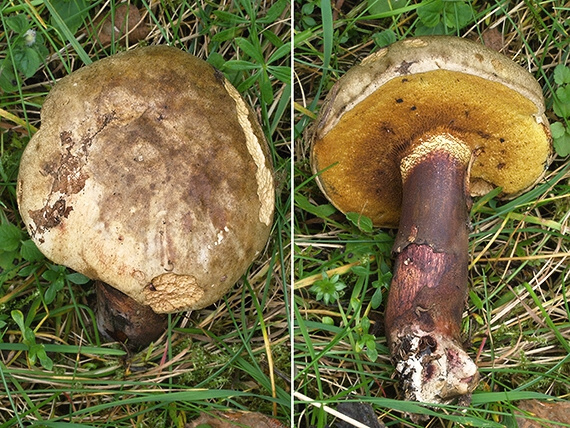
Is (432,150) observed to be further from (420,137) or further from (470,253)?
(470,253)

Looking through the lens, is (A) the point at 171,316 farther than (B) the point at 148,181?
Yes

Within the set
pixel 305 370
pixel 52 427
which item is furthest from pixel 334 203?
pixel 52 427

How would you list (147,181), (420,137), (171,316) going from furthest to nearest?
(171,316) < (420,137) < (147,181)

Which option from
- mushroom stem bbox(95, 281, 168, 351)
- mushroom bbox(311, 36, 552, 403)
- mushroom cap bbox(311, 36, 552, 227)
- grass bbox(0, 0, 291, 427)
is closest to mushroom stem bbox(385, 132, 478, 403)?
mushroom bbox(311, 36, 552, 403)

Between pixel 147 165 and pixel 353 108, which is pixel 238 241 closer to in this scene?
pixel 147 165

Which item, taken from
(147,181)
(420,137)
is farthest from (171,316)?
(420,137)

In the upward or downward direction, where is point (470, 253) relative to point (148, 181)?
downward

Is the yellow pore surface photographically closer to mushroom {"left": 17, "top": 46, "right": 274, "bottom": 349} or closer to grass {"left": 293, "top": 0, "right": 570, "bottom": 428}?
grass {"left": 293, "top": 0, "right": 570, "bottom": 428}

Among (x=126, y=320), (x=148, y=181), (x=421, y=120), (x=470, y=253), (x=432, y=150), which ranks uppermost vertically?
(x=148, y=181)
